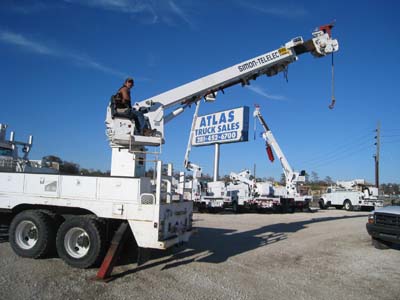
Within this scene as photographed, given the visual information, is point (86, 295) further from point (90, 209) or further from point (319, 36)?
point (319, 36)

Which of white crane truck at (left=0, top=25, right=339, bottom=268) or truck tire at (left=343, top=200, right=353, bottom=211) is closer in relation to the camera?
white crane truck at (left=0, top=25, right=339, bottom=268)

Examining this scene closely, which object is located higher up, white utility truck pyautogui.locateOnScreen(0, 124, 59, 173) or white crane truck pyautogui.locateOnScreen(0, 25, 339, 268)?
white utility truck pyautogui.locateOnScreen(0, 124, 59, 173)

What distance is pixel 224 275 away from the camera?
6938 millimetres

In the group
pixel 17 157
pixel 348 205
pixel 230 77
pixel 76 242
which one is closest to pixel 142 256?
pixel 76 242

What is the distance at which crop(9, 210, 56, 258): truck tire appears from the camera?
7.38 m

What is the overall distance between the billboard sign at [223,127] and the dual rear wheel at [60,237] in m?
20.8

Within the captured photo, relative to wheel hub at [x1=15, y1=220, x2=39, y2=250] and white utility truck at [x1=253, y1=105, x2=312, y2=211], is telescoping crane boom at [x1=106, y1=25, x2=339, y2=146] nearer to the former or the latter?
wheel hub at [x1=15, y1=220, x2=39, y2=250]

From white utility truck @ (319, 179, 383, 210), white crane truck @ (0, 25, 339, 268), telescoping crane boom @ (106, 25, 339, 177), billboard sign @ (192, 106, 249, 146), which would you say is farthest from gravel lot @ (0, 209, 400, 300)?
white utility truck @ (319, 179, 383, 210)

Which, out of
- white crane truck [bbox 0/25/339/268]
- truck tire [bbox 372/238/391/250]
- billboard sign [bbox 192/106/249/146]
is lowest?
truck tire [bbox 372/238/391/250]

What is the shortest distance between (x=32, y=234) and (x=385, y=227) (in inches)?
359

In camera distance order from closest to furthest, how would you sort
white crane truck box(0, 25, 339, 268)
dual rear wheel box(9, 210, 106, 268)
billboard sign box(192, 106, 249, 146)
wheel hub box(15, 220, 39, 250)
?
white crane truck box(0, 25, 339, 268)
dual rear wheel box(9, 210, 106, 268)
wheel hub box(15, 220, 39, 250)
billboard sign box(192, 106, 249, 146)

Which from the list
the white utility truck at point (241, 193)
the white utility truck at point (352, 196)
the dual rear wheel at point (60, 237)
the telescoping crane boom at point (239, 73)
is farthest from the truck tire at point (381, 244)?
the white utility truck at point (352, 196)

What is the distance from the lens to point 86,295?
18.1 ft

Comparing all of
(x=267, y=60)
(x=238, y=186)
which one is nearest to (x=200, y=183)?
(x=238, y=186)
